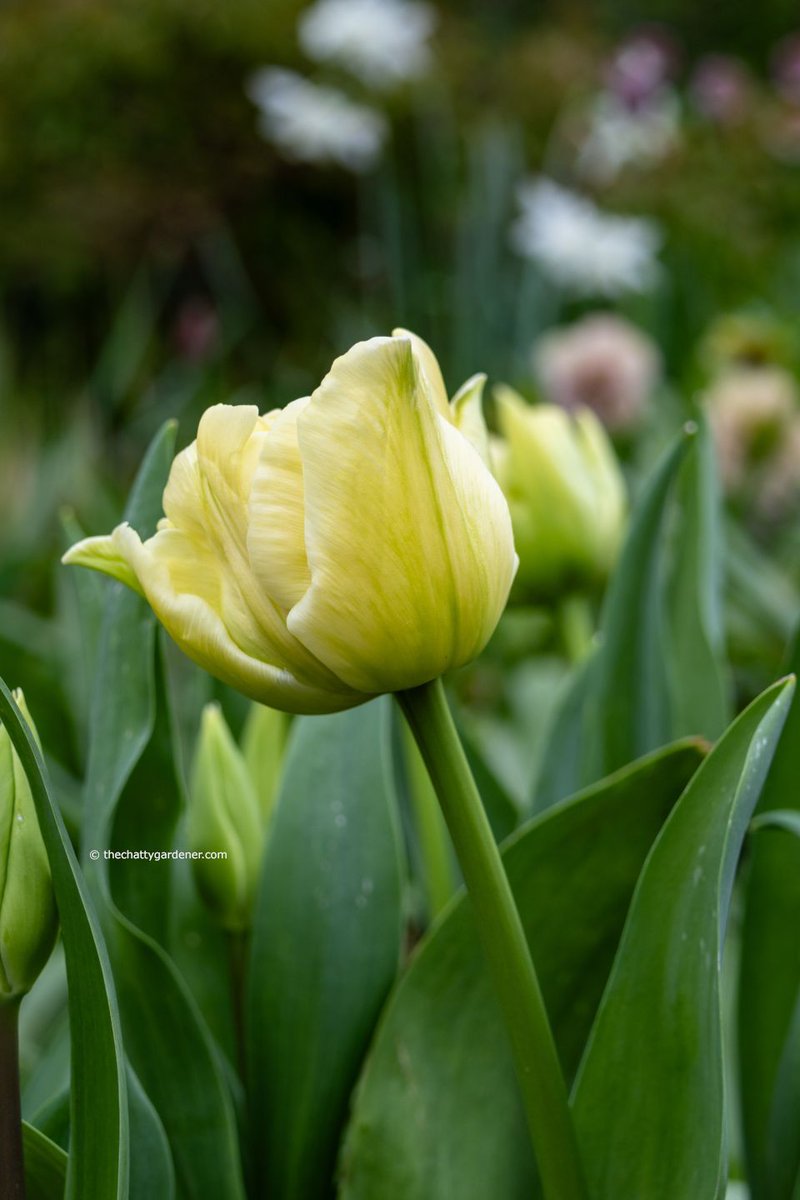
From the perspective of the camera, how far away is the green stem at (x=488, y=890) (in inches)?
14.4

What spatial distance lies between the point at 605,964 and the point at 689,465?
32 cm

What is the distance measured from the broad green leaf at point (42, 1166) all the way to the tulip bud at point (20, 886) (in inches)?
2.9

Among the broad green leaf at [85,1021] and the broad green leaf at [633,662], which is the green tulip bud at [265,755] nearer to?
the broad green leaf at [633,662]

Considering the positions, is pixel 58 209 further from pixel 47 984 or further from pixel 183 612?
pixel 183 612

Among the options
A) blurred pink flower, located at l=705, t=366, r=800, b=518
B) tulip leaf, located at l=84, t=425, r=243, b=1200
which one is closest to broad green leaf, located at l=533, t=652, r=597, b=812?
tulip leaf, located at l=84, t=425, r=243, b=1200

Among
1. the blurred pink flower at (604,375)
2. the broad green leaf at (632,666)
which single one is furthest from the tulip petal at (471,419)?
the blurred pink flower at (604,375)

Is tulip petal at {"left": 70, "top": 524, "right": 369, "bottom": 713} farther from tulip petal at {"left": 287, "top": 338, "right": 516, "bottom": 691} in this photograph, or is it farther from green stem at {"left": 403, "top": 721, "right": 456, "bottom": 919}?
green stem at {"left": 403, "top": 721, "right": 456, "bottom": 919}

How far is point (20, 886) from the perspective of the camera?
37 cm

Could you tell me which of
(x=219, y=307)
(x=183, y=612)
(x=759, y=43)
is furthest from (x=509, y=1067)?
(x=759, y=43)

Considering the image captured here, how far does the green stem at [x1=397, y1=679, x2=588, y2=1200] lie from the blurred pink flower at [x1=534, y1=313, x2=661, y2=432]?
5.87 feet

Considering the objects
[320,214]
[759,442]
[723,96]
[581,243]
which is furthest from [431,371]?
[320,214]

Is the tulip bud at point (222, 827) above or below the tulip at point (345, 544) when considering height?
below

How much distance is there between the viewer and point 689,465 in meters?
0.72

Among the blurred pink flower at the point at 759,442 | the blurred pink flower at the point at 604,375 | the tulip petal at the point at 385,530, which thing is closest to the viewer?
the tulip petal at the point at 385,530
